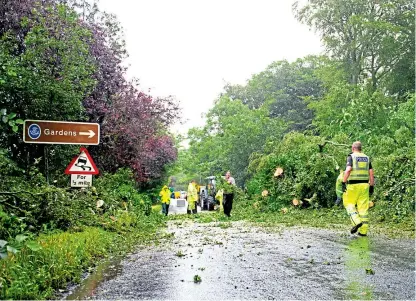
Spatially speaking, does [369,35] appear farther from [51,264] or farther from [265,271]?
[51,264]

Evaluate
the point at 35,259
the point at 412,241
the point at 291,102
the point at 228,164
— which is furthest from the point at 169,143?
the point at 35,259

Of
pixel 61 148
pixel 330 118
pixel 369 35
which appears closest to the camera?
pixel 61 148

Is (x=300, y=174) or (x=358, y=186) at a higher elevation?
(x=300, y=174)

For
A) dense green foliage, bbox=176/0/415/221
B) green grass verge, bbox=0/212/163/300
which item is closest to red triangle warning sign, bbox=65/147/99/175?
green grass verge, bbox=0/212/163/300

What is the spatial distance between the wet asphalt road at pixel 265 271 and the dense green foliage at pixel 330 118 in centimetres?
543

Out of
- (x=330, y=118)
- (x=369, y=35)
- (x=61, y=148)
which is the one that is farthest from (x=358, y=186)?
(x=369, y=35)

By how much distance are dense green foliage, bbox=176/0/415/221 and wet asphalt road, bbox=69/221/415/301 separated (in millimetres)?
5427

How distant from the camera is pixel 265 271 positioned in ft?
21.3

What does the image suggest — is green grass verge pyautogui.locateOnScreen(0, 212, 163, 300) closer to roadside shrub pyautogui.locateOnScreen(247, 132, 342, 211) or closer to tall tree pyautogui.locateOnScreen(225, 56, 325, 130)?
roadside shrub pyautogui.locateOnScreen(247, 132, 342, 211)

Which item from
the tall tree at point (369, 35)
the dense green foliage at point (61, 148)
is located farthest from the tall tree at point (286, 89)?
the dense green foliage at point (61, 148)

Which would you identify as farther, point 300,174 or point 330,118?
point 330,118

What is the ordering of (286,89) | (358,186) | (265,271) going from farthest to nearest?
(286,89) < (358,186) < (265,271)

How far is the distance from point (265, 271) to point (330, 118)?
3055 cm

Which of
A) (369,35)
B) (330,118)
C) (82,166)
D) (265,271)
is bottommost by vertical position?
(265,271)
